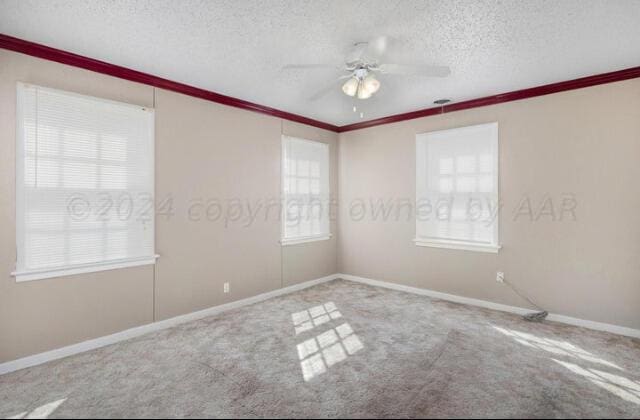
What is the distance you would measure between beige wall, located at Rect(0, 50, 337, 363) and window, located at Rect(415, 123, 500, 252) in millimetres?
1783

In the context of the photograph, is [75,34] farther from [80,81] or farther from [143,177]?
[143,177]

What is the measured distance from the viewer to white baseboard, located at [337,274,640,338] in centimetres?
322

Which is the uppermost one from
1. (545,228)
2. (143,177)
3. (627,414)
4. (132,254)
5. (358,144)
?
(358,144)

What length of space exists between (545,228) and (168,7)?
417cm

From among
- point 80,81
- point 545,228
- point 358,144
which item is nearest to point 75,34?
point 80,81

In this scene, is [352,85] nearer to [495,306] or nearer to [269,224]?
[269,224]

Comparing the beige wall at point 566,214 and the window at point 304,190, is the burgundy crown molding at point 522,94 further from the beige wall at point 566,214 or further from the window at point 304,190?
the window at point 304,190

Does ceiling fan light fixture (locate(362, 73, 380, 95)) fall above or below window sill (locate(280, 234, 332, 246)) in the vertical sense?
above

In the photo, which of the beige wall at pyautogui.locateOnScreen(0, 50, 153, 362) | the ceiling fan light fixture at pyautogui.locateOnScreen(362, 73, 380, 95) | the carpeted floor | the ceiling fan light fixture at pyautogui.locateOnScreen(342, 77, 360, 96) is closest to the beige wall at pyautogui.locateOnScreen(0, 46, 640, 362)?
the beige wall at pyautogui.locateOnScreen(0, 50, 153, 362)

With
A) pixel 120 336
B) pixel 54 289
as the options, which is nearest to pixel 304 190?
pixel 120 336

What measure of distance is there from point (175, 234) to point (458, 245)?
3.50 meters

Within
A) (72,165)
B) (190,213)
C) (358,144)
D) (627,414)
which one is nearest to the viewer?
(627,414)

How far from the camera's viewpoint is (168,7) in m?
2.16

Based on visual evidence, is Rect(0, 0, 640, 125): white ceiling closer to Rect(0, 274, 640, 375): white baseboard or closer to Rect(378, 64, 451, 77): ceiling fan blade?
Rect(378, 64, 451, 77): ceiling fan blade
